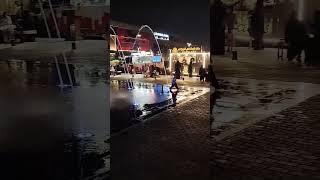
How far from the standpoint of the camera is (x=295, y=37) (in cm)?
279

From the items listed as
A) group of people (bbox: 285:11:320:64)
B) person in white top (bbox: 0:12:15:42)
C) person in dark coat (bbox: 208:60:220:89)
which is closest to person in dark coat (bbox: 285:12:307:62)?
group of people (bbox: 285:11:320:64)

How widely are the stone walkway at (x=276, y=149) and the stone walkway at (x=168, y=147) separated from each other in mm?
152

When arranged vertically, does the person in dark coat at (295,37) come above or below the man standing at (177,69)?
above

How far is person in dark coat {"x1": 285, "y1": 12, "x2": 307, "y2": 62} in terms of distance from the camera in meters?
2.76

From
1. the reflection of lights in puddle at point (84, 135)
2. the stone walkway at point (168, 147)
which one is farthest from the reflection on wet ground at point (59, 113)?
the stone walkway at point (168, 147)

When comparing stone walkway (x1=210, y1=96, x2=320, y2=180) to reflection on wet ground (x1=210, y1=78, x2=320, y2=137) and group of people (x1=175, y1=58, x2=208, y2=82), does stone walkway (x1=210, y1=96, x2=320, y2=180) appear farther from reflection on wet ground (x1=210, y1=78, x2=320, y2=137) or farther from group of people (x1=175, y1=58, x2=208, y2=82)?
group of people (x1=175, y1=58, x2=208, y2=82)

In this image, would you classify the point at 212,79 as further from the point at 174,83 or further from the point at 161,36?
the point at 161,36

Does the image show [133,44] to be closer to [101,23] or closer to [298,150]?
[101,23]

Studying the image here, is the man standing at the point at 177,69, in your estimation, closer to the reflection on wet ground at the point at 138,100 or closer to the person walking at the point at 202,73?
the reflection on wet ground at the point at 138,100

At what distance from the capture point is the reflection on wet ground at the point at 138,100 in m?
3.27

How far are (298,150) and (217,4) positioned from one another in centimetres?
111

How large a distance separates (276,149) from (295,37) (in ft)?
2.40

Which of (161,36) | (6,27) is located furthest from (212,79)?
(6,27)

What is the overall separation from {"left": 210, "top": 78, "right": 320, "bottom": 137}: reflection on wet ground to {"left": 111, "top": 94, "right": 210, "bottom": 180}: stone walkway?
10 cm
